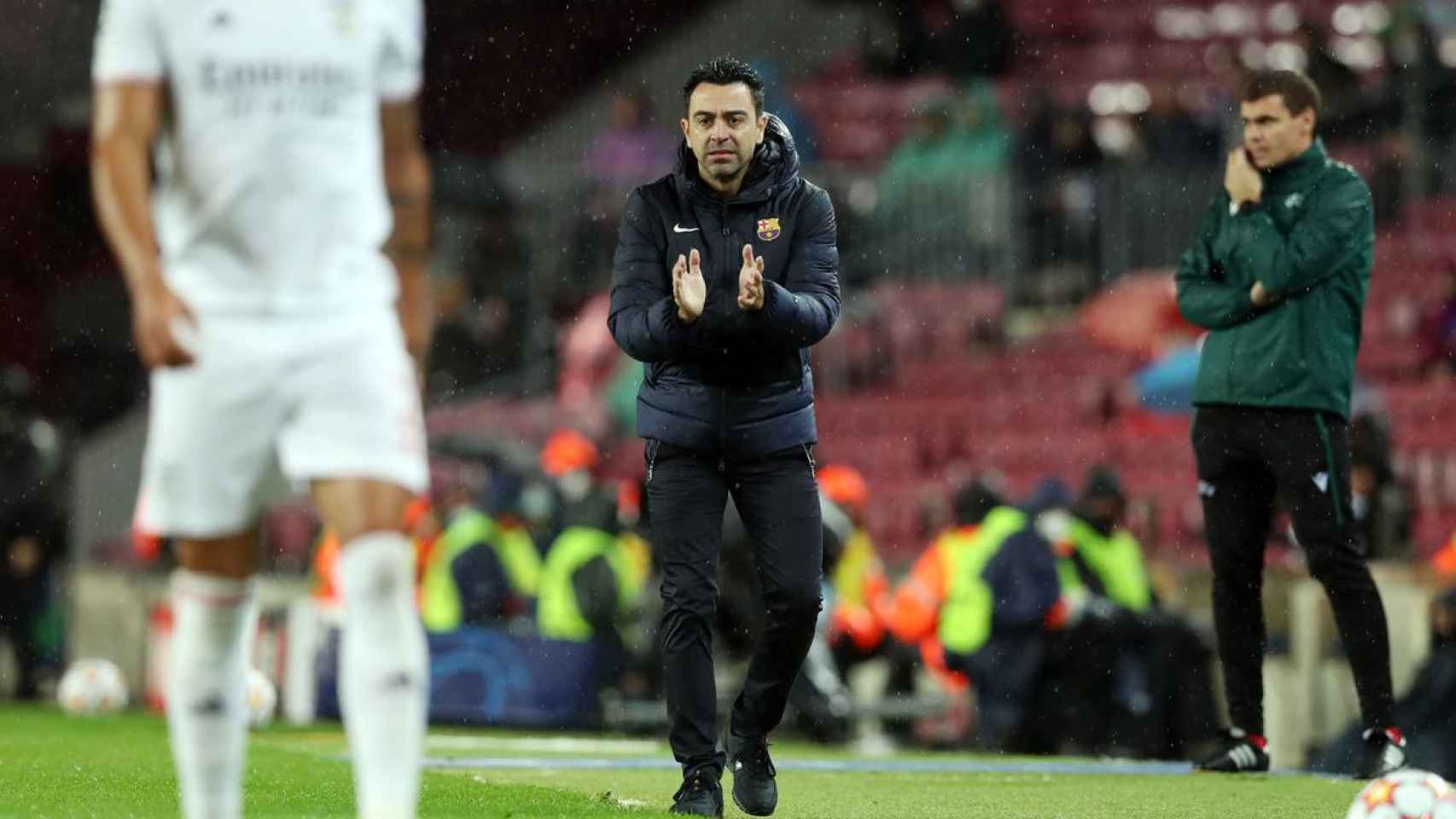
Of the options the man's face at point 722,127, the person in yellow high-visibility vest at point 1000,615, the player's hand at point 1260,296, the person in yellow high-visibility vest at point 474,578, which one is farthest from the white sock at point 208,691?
the person in yellow high-visibility vest at point 474,578

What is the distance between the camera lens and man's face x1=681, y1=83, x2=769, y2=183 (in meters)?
6.80

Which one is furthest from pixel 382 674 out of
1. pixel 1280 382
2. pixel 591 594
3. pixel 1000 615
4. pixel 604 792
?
pixel 591 594

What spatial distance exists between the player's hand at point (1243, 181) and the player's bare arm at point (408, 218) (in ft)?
13.4

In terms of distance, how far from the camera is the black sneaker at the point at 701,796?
22.0ft

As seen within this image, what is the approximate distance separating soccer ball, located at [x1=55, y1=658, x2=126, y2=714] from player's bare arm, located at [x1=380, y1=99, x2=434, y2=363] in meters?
10.6

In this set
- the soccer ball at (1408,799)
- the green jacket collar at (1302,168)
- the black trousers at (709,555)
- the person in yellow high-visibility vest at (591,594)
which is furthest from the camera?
the person in yellow high-visibility vest at (591,594)

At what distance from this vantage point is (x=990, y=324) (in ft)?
65.6

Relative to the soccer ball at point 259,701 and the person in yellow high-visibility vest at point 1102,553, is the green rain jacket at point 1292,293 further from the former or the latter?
the soccer ball at point 259,701

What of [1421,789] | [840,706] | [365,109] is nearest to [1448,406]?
[840,706]

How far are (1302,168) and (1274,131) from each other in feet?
0.58

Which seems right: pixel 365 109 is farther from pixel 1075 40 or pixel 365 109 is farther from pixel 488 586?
pixel 1075 40

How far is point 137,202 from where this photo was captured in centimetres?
455

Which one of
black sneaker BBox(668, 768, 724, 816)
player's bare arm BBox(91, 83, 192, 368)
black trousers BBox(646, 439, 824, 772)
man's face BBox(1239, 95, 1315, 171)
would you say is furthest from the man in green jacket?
player's bare arm BBox(91, 83, 192, 368)

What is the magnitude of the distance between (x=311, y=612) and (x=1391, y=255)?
8047 millimetres
